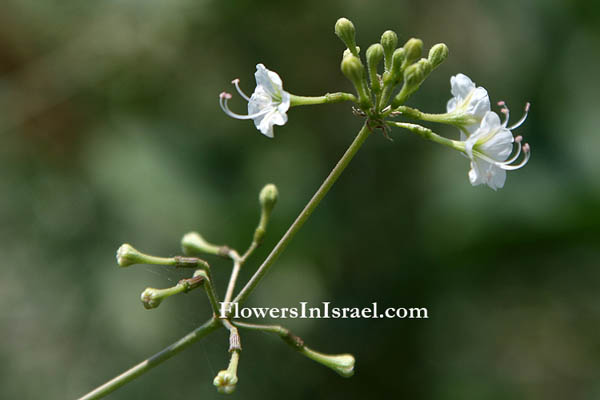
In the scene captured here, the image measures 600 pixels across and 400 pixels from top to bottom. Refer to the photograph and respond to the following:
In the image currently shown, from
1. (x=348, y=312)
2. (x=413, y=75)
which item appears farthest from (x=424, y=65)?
(x=348, y=312)

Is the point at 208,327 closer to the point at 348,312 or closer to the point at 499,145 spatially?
the point at 499,145

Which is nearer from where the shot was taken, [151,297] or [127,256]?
[151,297]

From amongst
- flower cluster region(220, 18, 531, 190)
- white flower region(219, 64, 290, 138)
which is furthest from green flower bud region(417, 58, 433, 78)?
white flower region(219, 64, 290, 138)

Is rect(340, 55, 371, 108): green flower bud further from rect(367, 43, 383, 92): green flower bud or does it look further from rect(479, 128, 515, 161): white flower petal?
rect(479, 128, 515, 161): white flower petal

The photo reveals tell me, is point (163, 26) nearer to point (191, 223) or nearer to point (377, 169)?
point (191, 223)

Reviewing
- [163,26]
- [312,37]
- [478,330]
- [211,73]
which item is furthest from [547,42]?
[163,26]
